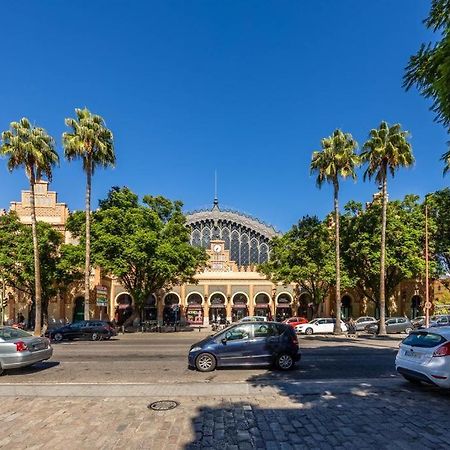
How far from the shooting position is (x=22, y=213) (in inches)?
1833

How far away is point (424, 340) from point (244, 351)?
18.2ft

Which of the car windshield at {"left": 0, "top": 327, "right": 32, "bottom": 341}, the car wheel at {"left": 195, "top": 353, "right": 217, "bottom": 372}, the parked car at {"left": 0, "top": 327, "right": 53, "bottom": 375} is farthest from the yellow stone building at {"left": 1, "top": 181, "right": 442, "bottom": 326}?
the car wheel at {"left": 195, "top": 353, "right": 217, "bottom": 372}

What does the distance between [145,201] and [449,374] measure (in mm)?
33132

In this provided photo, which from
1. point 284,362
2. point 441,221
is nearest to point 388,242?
point 441,221

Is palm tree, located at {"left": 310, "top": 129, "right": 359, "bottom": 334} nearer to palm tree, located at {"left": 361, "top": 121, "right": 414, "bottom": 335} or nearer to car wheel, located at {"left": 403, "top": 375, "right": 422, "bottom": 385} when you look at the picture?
palm tree, located at {"left": 361, "top": 121, "right": 414, "bottom": 335}

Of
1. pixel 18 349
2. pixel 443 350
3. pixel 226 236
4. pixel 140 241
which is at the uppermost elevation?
pixel 226 236

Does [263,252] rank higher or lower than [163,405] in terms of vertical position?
higher

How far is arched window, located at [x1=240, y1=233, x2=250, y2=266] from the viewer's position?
76.2 meters

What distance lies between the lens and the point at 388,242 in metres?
40.2

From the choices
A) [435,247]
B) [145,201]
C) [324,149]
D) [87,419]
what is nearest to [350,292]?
[435,247]

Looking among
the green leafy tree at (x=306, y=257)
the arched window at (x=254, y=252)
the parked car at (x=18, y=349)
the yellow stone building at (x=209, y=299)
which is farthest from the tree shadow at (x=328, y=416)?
the arched window at (x=254, y=252)

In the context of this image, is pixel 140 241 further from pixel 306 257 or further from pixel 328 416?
pixel 328 416

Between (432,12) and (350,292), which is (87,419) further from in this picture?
(350,292)

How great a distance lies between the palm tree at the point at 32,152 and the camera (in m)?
29.6
